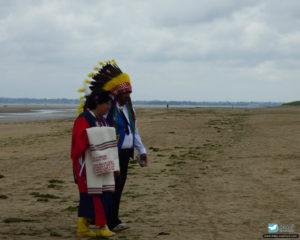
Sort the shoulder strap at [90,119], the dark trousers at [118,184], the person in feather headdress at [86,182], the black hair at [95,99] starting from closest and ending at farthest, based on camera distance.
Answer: the person in feather headdress at [86,182]
the shoulder strap at [90,119]
the black hair at [95,99]
the dark trousers at [118,184]

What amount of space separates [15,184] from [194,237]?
15.8ft

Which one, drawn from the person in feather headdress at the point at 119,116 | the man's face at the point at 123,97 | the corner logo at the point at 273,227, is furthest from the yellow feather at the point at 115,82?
the corner logo at the point at 273,227

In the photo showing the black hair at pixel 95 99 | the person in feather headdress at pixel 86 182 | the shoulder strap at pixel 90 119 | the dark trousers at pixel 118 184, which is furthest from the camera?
the dark trousers at pixel 118 184

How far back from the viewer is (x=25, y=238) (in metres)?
4.94

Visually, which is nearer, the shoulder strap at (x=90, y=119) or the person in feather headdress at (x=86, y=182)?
the person in feather headdress at (x=86, y=182)

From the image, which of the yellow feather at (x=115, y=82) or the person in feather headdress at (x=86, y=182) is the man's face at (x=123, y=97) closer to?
the yellow feather at (x=115, y=82)

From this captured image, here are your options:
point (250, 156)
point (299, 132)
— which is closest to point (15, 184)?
point (250, 156)

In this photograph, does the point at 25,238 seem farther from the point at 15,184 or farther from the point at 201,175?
the point at 201,175

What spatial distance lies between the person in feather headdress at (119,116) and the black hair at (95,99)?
0.77 ft

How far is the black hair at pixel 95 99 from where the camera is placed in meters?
5.18

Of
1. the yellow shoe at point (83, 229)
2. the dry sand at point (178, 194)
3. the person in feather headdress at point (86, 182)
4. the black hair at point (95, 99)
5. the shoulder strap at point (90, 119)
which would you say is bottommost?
the dry sand at point (178, 194)

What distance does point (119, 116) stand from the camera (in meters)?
5.46

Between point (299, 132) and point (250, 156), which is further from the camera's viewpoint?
point (299, 132)

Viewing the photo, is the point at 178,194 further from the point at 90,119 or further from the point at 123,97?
the point at 90,119
